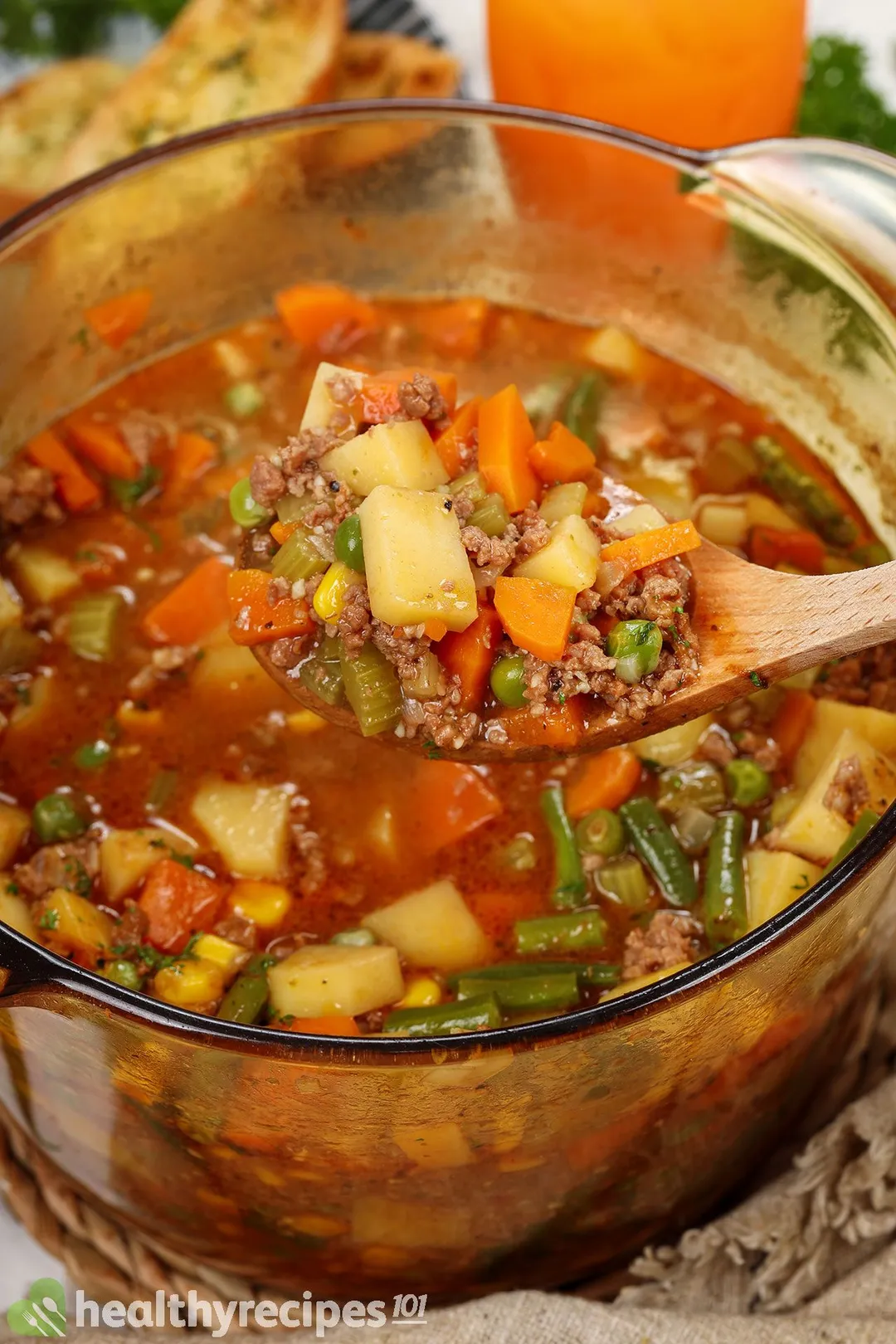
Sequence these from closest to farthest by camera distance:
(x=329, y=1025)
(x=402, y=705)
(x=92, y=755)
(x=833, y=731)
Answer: (x=402, y=705) < (x=329, y=1025) < (x=833, y=731) < (x=92, y=755)

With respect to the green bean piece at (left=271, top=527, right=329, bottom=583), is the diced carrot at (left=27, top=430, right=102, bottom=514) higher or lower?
higher

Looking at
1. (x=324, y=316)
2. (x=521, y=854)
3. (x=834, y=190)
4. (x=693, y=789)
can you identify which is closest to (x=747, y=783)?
(x=693, y=789)

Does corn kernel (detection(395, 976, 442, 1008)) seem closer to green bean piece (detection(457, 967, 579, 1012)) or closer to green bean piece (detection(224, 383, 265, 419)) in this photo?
green bean piece (detection(457, 967, 579, 1012))

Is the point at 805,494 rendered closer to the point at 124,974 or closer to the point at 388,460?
the point at 388,460

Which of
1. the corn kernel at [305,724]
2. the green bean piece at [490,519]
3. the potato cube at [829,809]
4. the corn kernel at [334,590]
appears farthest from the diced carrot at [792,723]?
the corn kernel at [334,590]

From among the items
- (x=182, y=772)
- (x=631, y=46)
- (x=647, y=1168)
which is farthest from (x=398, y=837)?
(x=631, y=46)

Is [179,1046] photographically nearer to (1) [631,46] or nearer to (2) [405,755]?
(2) [405,755]

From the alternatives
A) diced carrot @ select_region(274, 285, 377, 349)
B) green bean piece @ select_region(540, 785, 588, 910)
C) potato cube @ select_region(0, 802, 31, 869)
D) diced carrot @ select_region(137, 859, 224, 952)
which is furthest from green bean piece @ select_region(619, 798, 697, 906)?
diced carrot @ select_region(274, 285, 377, 349)
